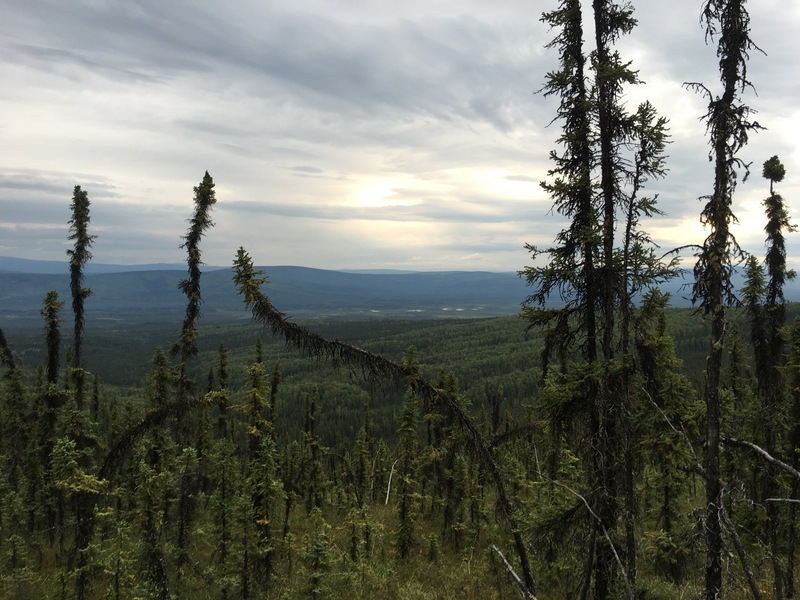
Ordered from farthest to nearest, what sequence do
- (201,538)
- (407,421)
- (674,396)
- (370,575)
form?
(201,538), (407,421), (370,575), (674,396)

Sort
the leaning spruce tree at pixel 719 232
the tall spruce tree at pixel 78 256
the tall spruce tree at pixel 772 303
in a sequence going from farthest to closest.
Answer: the tall spruce tree at pixel 78 256 < the tall spruce tree at pixel 772 303 < the leaning spruce tree at pixel 719 232

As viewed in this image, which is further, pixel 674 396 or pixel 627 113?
pixel 674 396

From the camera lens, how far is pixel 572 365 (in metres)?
9.68

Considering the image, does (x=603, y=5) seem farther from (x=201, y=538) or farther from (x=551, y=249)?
(x=201, y=538)

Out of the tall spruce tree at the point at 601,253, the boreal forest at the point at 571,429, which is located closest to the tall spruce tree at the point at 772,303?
the boreal forest at the point at 571,429

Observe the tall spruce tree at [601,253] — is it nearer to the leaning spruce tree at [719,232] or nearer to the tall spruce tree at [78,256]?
the leaning spruce tree at [719,232]

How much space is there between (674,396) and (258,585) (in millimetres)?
18058

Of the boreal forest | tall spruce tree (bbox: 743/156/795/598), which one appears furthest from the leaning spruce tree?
tall spruce tree (bbox: 743/156/795/598)

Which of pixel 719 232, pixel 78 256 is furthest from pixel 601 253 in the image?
pixel 78 256

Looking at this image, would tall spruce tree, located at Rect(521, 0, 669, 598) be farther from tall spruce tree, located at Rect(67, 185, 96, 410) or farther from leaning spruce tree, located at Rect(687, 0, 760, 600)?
tall spruce tree, located at Rect(67, 185, 96, 410)

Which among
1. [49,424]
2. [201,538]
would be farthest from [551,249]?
[201,538]

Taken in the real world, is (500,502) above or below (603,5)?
below

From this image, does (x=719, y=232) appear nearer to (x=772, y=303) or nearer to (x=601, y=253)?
(x=601, y=253)

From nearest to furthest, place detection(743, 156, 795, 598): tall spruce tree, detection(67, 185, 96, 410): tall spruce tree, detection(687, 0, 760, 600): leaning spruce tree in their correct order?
1. detection(687, 0, 760, 600): leaning spruce tree
2. detection(743, 156, 795, 598): tall spruce tree
3. detection(67, 185, 96, 410): tall spruce tree
